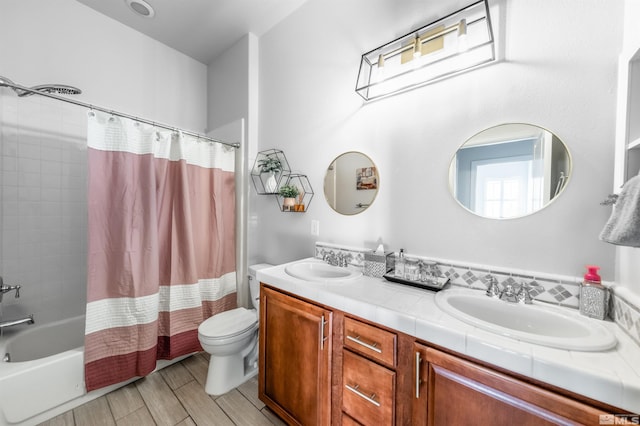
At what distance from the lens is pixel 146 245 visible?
68.2 inches

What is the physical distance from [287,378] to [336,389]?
33 cm

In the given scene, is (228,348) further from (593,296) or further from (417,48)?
(417,48)

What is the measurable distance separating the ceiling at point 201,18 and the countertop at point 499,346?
2.29 m

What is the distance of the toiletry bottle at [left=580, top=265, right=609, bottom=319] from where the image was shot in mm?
896

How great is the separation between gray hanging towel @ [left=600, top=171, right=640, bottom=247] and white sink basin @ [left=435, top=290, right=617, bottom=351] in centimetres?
31

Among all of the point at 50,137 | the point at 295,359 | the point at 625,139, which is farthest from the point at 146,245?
the point at 625,139

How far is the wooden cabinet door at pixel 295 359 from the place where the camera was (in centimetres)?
115

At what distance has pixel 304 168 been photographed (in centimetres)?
200

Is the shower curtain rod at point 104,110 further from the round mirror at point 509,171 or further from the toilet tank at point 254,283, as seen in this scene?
the round mirror at point 509,171

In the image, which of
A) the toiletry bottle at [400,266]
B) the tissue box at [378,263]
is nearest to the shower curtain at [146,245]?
the tissue box at [378,263]

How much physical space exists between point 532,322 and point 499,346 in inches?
16.8

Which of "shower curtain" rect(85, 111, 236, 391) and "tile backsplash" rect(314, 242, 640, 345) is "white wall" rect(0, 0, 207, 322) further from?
"tile backsplash" rect(314, 242, 640, 345)

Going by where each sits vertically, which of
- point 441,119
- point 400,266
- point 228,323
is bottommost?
point 228,323

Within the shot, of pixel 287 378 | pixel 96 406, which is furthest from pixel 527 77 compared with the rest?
pixel 96 406
